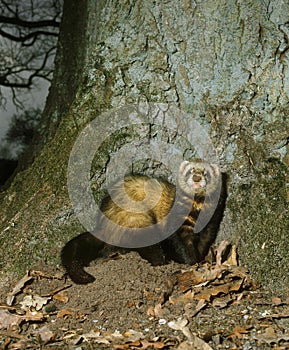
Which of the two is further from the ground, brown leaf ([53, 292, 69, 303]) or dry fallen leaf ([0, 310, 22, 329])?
brown leaf ([53, 292, 69, 303])

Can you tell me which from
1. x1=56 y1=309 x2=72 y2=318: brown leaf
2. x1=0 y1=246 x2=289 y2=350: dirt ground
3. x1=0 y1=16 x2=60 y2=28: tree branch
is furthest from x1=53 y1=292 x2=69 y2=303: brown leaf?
x1=0 y1=16 x2=60 y2=28: tree branch

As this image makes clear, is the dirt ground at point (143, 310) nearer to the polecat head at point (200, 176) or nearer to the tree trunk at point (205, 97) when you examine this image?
the tree trunk at point (205, 97)

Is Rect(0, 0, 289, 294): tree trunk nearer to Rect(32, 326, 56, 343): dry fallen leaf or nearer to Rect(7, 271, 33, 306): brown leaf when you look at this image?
Rect(7, 271, 33, 306): brown leaf

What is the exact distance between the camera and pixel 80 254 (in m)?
4.29

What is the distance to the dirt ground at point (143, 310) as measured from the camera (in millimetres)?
3328

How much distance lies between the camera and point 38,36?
12.2m

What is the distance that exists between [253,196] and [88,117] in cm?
152

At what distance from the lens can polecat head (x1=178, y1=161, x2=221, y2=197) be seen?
14.3 feet

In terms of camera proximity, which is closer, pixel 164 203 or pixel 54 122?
pixel 164 203

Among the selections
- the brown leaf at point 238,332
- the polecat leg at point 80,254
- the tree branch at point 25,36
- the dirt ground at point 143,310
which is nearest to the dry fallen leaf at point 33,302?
the dirt ground at point 143,310

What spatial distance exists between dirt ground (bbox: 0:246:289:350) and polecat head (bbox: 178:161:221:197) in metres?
0.67

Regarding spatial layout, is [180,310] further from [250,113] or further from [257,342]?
[250,113]

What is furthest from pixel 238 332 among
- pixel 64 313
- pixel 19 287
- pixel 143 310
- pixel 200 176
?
pixel 19 287

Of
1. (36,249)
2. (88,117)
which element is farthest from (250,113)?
(36,249)
